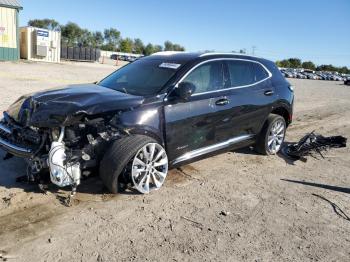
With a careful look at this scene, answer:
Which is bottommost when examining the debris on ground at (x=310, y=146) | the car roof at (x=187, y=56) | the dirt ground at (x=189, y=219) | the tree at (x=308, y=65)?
the dirt ground at (x=189, y=219)

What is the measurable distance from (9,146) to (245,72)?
3.81 m

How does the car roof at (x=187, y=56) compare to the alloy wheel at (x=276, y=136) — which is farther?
the alloy wheel at (x=276, y=136)

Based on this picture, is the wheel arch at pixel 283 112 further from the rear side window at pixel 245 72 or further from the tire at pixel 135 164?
the tire at pixel 135 164

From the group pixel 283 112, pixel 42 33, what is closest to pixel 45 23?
pixel 42 33

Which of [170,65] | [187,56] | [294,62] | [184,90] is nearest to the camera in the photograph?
[184,90]

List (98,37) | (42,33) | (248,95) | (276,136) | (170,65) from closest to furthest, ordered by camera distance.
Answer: (170,65)
(248,95)
(276,136)
(42,33)
(98,37)


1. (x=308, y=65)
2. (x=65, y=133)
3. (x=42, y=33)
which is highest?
(x=308, y=65)

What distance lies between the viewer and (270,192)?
200 inches

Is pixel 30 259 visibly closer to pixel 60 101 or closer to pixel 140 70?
pixel 60 101

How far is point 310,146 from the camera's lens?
274 inches

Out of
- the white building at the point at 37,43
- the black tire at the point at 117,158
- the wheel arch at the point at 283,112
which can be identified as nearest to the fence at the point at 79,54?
the white building at the point at 37,43

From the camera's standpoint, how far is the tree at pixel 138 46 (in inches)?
5037

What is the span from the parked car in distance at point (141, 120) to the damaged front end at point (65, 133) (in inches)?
0.4

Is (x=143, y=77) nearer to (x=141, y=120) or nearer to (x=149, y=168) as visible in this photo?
(x=141, y=120)
